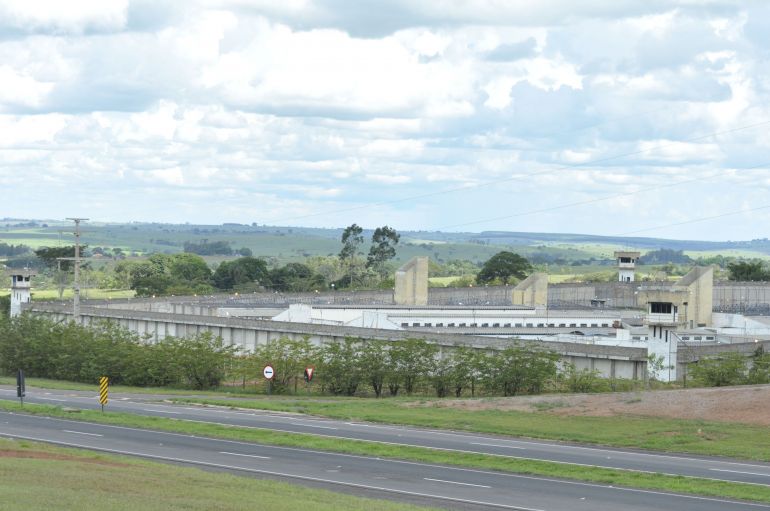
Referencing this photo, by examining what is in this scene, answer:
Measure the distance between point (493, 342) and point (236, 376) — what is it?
17.2 m

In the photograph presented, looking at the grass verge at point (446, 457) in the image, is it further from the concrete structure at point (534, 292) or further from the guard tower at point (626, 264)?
the guard tower at point (626, 264)

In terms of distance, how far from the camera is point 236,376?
8538 cm

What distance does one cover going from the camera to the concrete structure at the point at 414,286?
141 metres

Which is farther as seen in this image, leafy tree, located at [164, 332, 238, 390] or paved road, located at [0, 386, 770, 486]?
leafy tree, located at [164, 332, 238, 390]

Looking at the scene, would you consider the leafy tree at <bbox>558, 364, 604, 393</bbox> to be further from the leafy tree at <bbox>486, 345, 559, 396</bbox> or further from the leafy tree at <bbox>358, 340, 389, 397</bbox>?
the leafy tree at <bbox>358, 340, 389, 397</bbox>

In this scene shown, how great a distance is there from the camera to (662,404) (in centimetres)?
6116

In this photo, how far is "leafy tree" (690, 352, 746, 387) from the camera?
74312mm

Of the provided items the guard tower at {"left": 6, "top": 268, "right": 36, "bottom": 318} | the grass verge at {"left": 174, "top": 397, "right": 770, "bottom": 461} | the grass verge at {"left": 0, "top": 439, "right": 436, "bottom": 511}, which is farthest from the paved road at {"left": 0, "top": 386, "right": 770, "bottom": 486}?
the guard tower at {"left": 6, "top": 268, "right": 36, "bottom": 318}

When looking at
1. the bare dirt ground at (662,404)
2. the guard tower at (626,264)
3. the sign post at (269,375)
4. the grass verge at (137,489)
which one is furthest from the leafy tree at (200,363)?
the guard tower at (626,264)

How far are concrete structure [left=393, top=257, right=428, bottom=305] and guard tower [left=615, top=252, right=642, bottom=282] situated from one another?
40390 mm

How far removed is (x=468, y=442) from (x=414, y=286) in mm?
88851

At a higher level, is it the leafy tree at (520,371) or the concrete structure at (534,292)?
the concrete structure at (534,292)

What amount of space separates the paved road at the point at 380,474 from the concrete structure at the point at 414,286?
280ft

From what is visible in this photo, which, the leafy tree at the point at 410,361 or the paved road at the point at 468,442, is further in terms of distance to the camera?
the leafy tree at the point at 410,361
